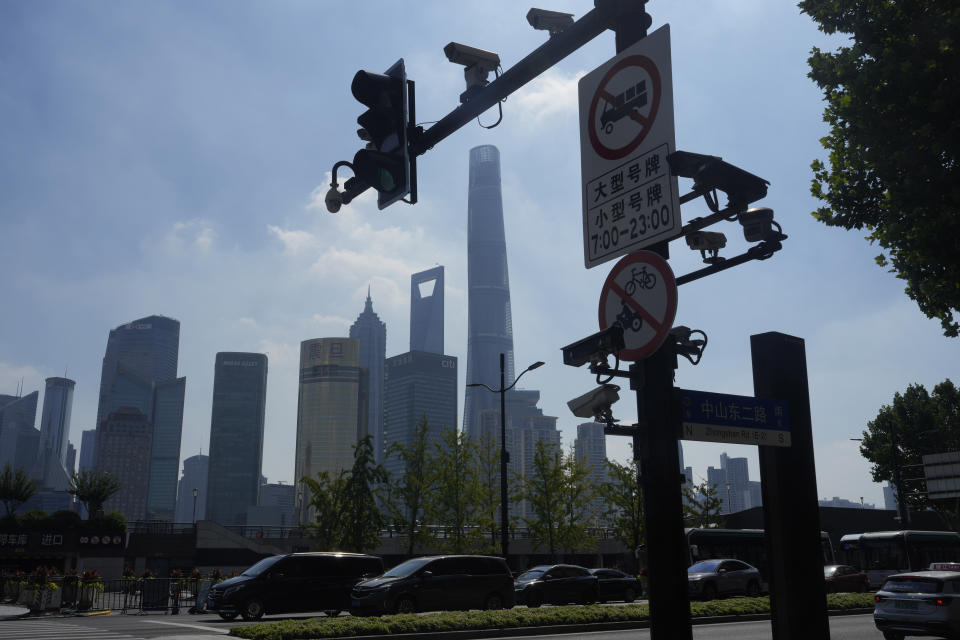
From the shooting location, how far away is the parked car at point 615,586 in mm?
32375

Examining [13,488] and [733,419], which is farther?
[13,488]

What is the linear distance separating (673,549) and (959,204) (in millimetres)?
11682

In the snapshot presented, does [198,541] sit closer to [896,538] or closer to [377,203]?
[896,538]

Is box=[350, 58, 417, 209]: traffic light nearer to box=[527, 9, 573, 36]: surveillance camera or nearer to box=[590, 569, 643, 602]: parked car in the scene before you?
box=[527, 9, 573, 36]: surveillance camera

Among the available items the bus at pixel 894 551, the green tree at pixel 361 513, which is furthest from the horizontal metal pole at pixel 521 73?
the green tree at pixel 361 513

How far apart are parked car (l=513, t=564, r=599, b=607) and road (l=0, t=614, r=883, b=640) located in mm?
8395

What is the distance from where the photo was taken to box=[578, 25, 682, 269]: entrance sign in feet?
16.6

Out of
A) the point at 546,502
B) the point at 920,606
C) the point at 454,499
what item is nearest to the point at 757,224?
the point at 920,606

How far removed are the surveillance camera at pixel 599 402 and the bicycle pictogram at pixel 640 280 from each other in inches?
25.9

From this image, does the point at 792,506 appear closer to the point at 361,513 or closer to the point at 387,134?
the point at 387,134

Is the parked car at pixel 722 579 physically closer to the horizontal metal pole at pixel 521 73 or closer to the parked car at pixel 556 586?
the parked car at pixel 556 586

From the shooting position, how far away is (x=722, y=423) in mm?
5457

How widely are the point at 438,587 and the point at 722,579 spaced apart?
45.8ft

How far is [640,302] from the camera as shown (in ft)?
16.5
